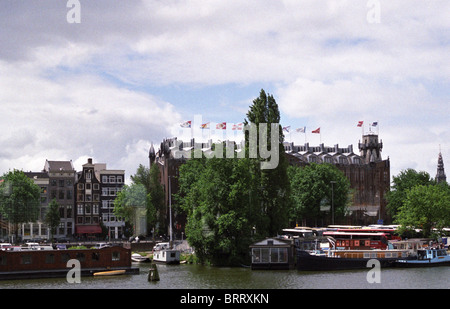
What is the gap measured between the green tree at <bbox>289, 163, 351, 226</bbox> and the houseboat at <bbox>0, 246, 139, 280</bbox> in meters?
59.5

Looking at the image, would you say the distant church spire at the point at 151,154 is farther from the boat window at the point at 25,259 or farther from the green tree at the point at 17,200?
the boat window at the point at 25,259

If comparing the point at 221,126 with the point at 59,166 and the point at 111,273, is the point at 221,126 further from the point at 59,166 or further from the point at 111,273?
the point at 111,273

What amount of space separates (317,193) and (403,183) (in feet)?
118

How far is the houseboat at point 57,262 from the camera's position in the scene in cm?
7488

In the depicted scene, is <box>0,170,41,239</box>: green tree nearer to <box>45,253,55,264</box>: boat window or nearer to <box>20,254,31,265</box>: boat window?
<box>45,253,55,264</box>: boat window

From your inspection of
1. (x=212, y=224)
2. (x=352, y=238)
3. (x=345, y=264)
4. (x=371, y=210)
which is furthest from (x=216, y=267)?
(x=371, y=210)

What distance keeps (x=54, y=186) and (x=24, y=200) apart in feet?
66.0

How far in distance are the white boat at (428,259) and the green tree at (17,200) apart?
2707 inches

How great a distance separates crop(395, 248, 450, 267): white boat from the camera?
84875 mm

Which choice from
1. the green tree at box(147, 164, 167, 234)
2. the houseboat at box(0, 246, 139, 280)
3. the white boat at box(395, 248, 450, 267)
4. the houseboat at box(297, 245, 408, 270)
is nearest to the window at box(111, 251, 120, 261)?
the houseboat at box(0, 246, 139, 280)

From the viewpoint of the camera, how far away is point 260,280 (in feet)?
232
